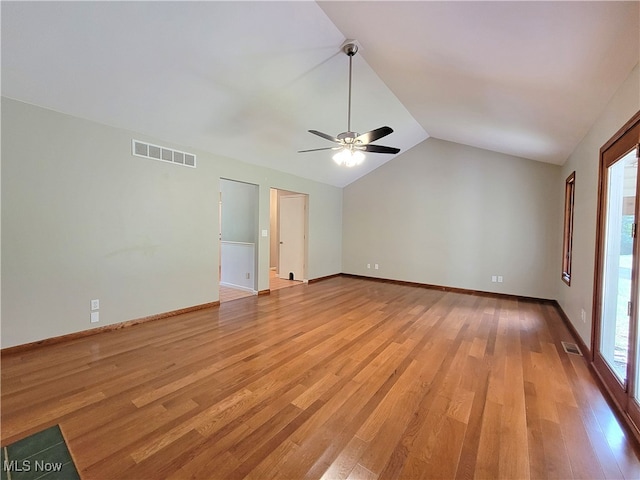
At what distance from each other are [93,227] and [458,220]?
6.23m

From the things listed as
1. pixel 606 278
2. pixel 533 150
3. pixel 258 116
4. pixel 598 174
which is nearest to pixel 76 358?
A: pixel 258 116

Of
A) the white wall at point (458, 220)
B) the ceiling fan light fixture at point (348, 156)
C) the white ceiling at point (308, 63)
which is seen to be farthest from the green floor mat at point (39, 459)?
the white wall at point (458, 220)

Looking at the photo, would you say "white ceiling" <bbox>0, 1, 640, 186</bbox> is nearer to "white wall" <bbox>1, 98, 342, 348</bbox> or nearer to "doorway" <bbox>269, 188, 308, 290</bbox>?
"white wall" <bbox>1, 98, 342, 348</bbox>

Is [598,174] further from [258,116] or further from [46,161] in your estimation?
[46,161]

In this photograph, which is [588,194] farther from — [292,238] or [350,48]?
[292,238]

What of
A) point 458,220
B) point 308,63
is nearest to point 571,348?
point 458,220

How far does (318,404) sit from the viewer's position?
6.81 feet

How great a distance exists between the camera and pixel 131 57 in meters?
2.54

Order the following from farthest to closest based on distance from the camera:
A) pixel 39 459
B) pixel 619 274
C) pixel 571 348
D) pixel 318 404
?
1. pixel 571 348
2. pixel 619 274
3. pixel 318 404
4. pixel 39 459

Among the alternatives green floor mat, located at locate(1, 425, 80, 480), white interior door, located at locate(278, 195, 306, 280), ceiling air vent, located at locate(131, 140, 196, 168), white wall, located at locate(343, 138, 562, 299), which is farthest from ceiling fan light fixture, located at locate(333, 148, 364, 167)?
white wall, located at locate(343, 138, 562, 299)

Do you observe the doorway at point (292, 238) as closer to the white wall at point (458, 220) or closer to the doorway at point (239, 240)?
the doorway at point (239, 240)

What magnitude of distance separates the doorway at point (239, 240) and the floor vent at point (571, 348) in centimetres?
467

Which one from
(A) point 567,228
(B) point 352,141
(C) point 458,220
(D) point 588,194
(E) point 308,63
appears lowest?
(A) point 567,228

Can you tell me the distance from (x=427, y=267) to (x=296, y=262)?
10.1 ft
